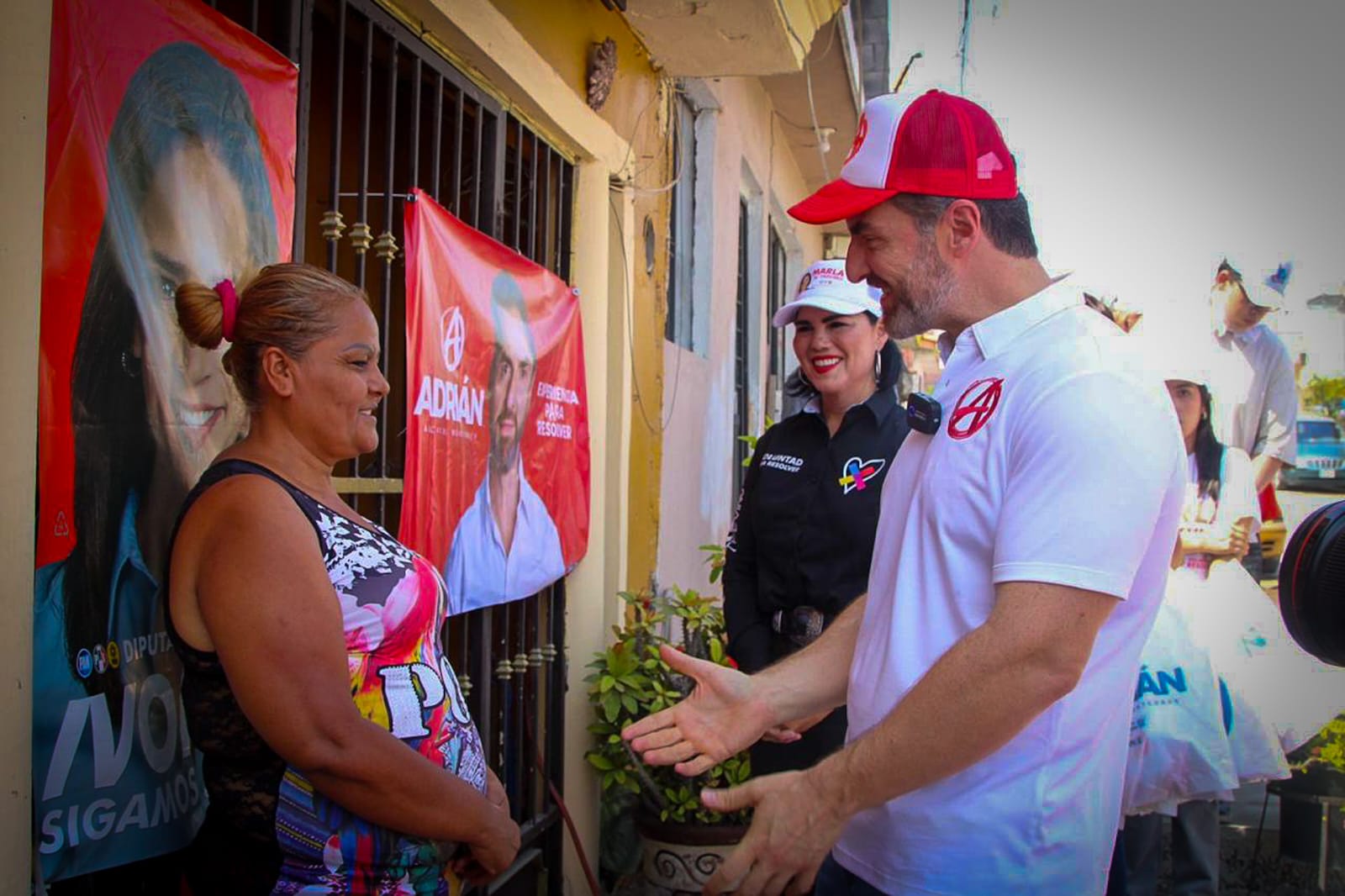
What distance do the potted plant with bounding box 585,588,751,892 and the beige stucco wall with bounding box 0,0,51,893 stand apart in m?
2.68

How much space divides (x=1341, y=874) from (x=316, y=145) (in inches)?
220

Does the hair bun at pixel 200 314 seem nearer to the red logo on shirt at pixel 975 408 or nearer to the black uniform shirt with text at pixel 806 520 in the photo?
the red logo on shirt at pixel 975 408

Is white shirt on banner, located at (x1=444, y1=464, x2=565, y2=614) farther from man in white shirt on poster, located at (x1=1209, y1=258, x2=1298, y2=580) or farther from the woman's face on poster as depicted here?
man in white shirt on poster, located at (x1=1209, y1=258, x2=1298, y2=580)

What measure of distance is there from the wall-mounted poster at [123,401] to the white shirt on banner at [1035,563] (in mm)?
1305

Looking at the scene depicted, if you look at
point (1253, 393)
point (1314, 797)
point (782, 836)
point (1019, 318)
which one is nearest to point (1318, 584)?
point (1019, 318)

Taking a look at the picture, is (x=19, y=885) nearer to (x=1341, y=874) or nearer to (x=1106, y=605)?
(x=1106, y=605)

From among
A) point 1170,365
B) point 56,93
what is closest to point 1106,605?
point 56,93

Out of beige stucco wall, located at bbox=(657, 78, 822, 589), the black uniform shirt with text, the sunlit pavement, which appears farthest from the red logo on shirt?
the sunlit pavement

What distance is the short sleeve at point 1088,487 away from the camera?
154 cm

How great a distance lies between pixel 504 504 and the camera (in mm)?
3789

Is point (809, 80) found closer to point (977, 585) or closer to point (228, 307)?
point (228, 307)

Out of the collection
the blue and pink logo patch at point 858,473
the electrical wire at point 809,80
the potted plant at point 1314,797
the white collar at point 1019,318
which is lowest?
the potted plant at point 1314,797

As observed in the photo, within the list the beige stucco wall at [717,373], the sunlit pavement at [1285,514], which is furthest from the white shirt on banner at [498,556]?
the sunlit pavement at [1285,514]

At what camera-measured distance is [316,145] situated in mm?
4914
